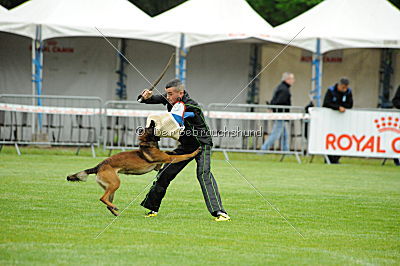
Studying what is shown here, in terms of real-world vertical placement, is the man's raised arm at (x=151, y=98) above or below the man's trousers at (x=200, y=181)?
above

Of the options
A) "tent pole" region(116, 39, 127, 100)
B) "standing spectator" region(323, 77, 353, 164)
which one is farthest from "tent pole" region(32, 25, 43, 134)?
"standing spectator" region(323, 77, 353, 164)

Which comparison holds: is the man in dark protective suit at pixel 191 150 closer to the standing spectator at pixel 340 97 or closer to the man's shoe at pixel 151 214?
the man's shoe at pixel 151 214

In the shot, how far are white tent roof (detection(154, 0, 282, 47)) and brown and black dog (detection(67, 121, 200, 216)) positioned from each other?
434 inches

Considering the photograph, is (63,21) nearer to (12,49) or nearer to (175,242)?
(12,49)

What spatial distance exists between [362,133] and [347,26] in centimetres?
402

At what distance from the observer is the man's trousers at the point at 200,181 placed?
836cm

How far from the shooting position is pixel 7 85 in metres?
22.1

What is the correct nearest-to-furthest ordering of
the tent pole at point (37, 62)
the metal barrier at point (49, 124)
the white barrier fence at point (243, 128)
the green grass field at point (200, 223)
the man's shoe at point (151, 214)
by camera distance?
the green grass field at point (200, 223), the man's shoe at point (151, 214), the metal barrier at point (49, 124), the white barrier fence at point (243, 128), the tent pole at point (37, 62)

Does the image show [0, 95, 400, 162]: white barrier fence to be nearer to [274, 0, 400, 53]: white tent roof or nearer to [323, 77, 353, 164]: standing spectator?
[323, 77, 353, 164]: standing spectator

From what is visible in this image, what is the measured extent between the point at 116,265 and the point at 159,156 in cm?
259

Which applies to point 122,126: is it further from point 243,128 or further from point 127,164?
point 127,164

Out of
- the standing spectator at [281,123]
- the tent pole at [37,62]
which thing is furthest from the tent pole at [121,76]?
the standing spectator at [281,123]

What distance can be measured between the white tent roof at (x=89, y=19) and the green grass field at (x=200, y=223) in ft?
18.3

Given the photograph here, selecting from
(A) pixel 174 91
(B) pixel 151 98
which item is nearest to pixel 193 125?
(A) pixel 174 91
